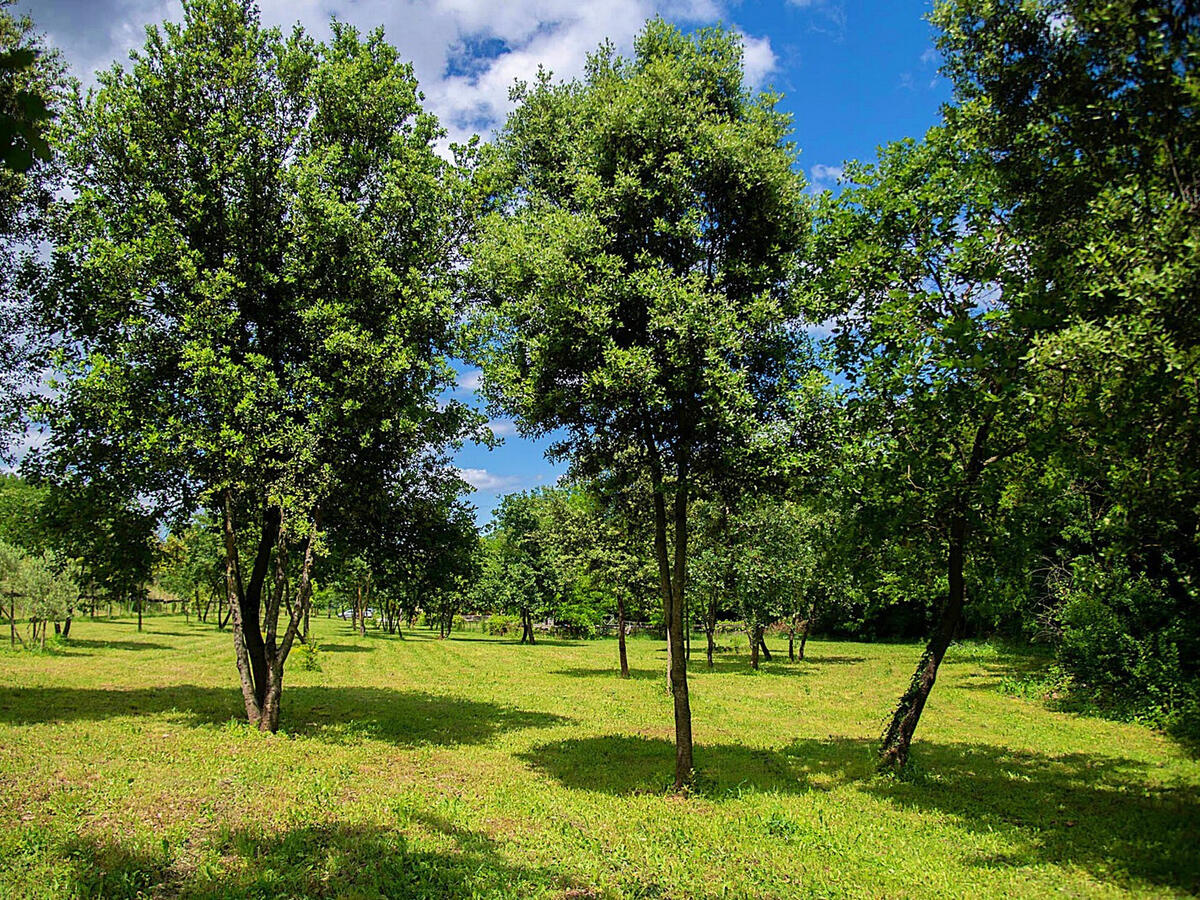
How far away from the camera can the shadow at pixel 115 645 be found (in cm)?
4119

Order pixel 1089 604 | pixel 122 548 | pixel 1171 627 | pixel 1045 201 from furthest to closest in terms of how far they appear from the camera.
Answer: pixel 1089 604 < pixel 1171 627 < pixel 122 548 < pixel 1045 201

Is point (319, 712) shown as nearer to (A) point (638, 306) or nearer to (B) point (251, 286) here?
(B) point (251, 286)

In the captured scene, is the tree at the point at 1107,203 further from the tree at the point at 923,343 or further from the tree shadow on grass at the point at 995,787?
the tree shadow on grass at the point at 995,787

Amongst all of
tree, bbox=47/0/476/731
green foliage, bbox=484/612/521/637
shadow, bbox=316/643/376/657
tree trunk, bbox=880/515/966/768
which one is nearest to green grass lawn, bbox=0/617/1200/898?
tree trunk, bbox=880/515/966/768

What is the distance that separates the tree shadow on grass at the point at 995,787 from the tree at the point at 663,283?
91.1 inches

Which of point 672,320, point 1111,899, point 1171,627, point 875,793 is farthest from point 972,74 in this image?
point 1171,627

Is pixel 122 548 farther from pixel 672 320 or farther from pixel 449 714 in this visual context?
pixel 672 320

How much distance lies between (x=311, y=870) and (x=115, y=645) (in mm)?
44924

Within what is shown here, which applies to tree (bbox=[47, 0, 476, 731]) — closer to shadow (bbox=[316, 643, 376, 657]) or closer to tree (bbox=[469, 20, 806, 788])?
tree (bbox=[469, 20, 806, 788])

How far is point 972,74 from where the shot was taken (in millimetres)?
9289

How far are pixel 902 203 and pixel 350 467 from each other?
13.0 m

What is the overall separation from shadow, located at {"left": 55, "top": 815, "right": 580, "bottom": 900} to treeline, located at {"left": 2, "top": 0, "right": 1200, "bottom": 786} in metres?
4.66

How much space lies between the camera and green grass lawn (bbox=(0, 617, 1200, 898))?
25.7ft

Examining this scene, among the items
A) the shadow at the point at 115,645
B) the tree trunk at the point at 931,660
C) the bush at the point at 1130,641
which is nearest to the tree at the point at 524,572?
the shadow at the point at 115,645
